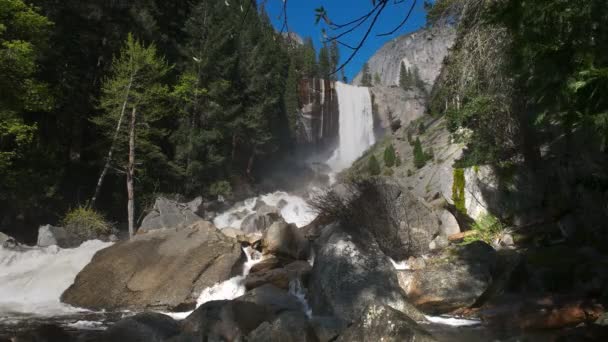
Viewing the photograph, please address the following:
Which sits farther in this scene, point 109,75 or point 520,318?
point 109,75

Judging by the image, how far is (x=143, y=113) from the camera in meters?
18.1

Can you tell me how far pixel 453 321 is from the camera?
674cm

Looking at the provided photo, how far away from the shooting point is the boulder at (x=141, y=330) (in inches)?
220

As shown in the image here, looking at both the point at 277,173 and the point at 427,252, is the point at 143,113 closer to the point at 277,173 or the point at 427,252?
the point at 427,252

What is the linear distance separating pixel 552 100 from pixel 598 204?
6.77 metres

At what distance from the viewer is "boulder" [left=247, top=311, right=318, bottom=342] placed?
5266 millimetres

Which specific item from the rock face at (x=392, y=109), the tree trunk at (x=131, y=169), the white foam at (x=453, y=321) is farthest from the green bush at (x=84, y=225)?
the rock face at (x=392, y=109)

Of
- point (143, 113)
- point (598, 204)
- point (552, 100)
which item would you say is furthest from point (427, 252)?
point (143, 113)

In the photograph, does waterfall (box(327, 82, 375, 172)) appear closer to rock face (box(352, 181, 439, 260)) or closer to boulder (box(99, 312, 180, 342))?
rock face (box(352, 181, 439, 260))

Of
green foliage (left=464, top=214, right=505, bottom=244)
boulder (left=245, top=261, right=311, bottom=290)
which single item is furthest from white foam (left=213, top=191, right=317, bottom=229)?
boulder (left=245, top=261, right=311, bottom=290)

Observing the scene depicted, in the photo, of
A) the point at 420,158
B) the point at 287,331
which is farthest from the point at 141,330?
the point at 420,158

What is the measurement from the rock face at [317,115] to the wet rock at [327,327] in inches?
1618

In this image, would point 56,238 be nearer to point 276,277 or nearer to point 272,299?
point 276,277

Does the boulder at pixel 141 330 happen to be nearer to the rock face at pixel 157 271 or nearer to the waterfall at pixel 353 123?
the rock face at pixel 157 271
